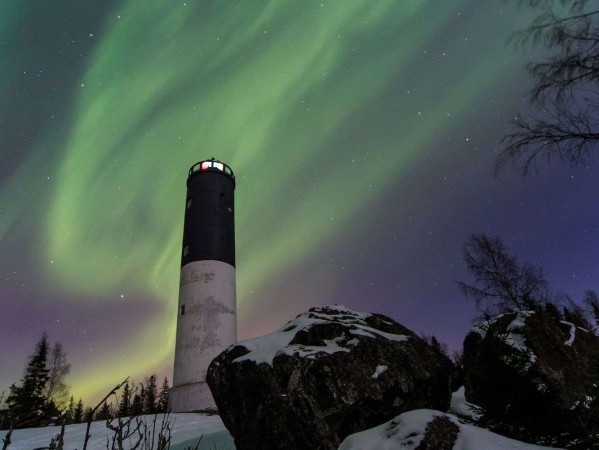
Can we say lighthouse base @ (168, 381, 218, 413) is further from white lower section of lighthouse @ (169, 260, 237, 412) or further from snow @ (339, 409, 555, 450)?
snow @ (339, 409, 555, 450)

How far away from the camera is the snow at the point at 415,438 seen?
4.57 meters

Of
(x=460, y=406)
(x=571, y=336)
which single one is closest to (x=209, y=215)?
(x=460, y=406)

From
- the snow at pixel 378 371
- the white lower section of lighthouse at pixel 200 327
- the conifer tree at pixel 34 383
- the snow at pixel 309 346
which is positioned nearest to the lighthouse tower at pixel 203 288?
the white lower section of lighthouse at pixel 200 327

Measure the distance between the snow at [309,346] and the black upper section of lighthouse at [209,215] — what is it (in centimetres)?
1371

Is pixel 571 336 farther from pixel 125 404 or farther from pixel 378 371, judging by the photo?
pixel 125 404

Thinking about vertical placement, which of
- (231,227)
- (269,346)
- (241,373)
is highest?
(231,227)

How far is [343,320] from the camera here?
30.6 ft

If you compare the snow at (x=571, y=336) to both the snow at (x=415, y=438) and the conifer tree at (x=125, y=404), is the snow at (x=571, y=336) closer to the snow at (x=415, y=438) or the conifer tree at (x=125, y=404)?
the snow at (x=415, y=438)

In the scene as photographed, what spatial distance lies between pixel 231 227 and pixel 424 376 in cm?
1848

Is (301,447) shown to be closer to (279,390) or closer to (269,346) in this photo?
(279,390)

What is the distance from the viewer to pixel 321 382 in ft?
23.2

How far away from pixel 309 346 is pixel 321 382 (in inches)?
38.8

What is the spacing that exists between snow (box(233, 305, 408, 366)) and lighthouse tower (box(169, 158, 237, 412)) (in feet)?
36.6

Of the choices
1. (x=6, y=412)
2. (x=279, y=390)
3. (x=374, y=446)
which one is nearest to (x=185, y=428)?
(x=279, y=390)
